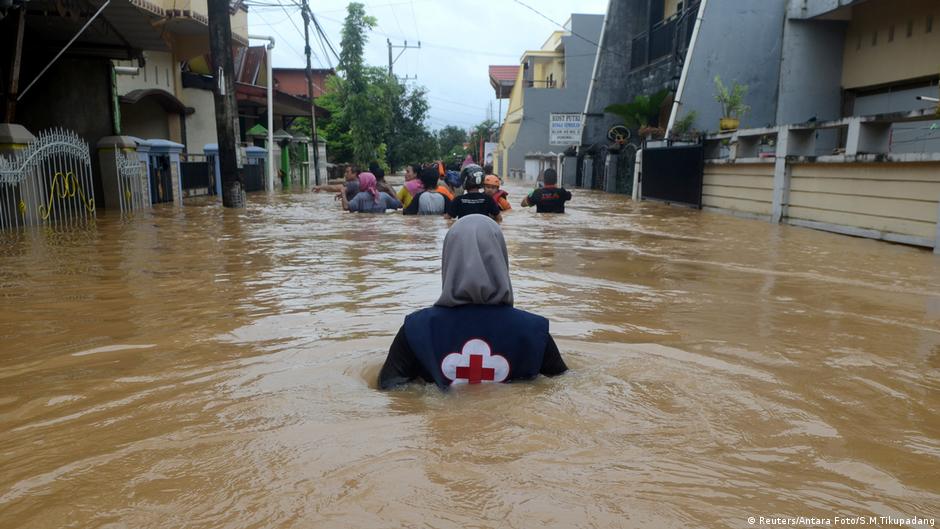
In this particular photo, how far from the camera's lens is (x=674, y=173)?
68.8 feet

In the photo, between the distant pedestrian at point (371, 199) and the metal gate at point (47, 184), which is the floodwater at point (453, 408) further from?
the distant pedestrian at point (371, 199)

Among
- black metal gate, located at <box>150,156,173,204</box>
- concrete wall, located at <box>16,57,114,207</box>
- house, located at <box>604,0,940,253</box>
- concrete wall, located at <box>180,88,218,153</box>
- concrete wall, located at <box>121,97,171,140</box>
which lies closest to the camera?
house, located at <box>604,0,940,253</box>

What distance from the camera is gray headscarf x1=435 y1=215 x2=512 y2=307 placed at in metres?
3.83

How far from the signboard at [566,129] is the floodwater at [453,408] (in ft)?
91.1

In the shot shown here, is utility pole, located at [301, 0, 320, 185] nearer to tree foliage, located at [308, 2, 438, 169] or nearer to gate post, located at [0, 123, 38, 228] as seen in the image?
tree foliage, located at [308, 2, 438, 169]

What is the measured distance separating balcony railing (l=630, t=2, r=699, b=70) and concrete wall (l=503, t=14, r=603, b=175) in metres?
12.0

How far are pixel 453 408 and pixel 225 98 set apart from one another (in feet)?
49.5

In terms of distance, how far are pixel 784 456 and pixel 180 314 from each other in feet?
14.8

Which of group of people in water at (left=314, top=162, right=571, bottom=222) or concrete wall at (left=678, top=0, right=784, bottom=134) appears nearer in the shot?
group of people in water at (left=314, top=162, right=571, bottom=222)

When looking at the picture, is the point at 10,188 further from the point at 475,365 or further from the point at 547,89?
the point at 547,89

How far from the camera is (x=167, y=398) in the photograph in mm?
3885

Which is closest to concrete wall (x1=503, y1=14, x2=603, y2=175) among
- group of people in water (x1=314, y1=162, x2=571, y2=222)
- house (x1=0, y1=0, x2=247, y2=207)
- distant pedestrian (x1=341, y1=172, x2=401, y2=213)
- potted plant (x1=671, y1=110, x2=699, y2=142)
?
potted plant (x1=671, y1=110, x2=699, y2=142)

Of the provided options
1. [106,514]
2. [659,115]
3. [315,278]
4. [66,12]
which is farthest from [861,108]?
[106,514]

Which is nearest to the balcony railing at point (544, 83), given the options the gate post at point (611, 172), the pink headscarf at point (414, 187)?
the gate post at point (611, 172)
